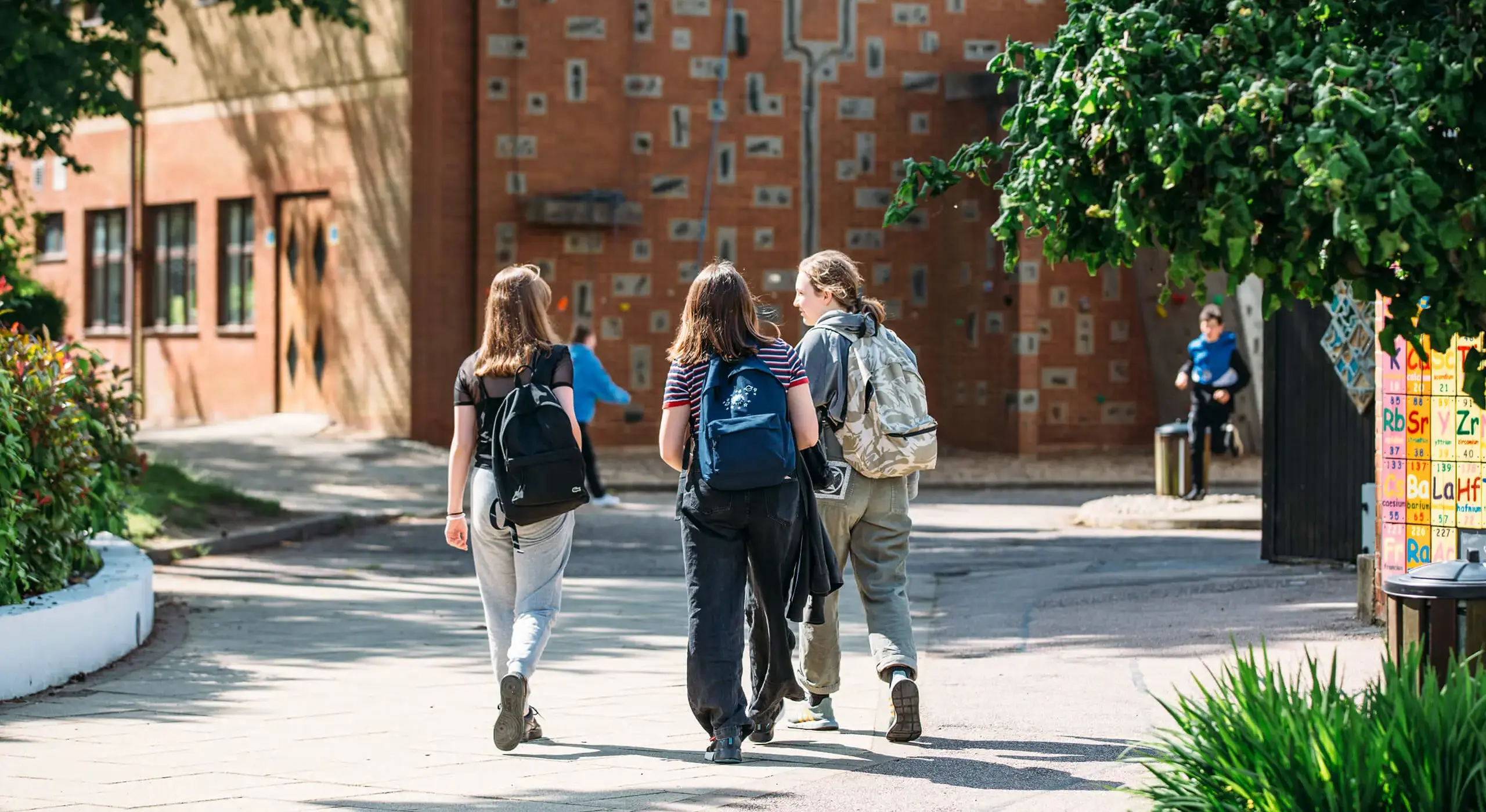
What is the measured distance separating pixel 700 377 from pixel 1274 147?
8.13 ft

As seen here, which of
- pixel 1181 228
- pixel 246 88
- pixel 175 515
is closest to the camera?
pixel 1181 228

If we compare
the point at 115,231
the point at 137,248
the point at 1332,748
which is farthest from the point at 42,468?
the point at 115,231

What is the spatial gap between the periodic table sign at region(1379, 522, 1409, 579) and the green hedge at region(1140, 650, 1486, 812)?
4.38 m

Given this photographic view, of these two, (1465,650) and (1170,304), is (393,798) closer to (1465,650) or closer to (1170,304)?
(1465,650)

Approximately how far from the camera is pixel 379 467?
2027 cm

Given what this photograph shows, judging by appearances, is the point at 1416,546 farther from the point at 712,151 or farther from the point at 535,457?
the point at 712,151

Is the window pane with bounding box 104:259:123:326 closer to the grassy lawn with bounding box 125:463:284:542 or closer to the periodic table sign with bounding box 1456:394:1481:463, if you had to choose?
the grassy lawn with bounding box 125:463:284:542

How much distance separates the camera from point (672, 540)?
Answer: 15008 mm

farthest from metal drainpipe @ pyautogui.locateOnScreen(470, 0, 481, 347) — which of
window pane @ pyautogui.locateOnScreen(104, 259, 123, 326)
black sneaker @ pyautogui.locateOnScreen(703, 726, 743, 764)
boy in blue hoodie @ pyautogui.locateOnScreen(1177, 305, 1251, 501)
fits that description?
black sneaker @ pyautogui.locateOnScreen(703, 726, 743, 764)

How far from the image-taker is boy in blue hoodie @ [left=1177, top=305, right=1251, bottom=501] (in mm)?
16922

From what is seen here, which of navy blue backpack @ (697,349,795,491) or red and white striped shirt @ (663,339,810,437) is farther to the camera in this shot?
red and white striped shirt @ (663,339,810,437)

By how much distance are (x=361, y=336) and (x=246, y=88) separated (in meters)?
4.11

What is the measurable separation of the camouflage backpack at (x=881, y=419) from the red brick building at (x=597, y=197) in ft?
51.0

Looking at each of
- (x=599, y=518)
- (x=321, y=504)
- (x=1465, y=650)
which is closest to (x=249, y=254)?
(x=321, y=504)
